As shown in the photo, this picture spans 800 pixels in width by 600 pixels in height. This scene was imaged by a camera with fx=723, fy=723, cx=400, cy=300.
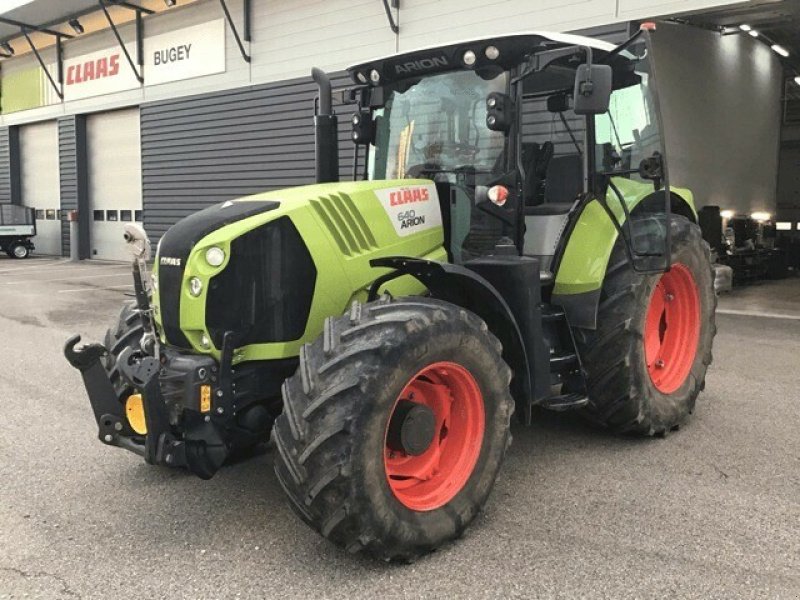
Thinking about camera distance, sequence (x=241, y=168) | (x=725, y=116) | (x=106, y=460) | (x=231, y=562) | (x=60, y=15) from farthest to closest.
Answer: (x=60, y=15), (x=241, y=168), (x=725, y=116), (x=106, y=460), (x=231, y=562)

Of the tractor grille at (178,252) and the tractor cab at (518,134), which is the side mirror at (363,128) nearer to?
the tractor cab at (518,134)

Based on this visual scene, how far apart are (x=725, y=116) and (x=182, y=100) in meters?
10.6

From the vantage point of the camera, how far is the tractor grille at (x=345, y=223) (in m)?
3.21

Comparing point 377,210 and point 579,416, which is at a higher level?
point 377,210

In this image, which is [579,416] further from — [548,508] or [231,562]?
[231,562]

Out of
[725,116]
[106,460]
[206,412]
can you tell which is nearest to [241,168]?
[725,116]

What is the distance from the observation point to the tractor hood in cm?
300

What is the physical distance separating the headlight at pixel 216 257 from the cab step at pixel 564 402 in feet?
5.97

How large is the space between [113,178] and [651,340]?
1632 cm

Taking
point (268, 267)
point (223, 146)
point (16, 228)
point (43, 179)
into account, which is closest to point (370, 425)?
point (268, 267)

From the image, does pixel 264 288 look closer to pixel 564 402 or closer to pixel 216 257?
pixel 216 257

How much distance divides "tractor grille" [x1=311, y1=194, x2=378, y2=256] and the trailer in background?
61.8 ft

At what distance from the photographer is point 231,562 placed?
2900 millimetres

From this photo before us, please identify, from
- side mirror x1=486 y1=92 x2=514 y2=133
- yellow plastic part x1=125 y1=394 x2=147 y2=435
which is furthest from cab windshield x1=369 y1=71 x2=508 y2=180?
yellow plastic part x1=125 y1=394 x2=147 y2=435
